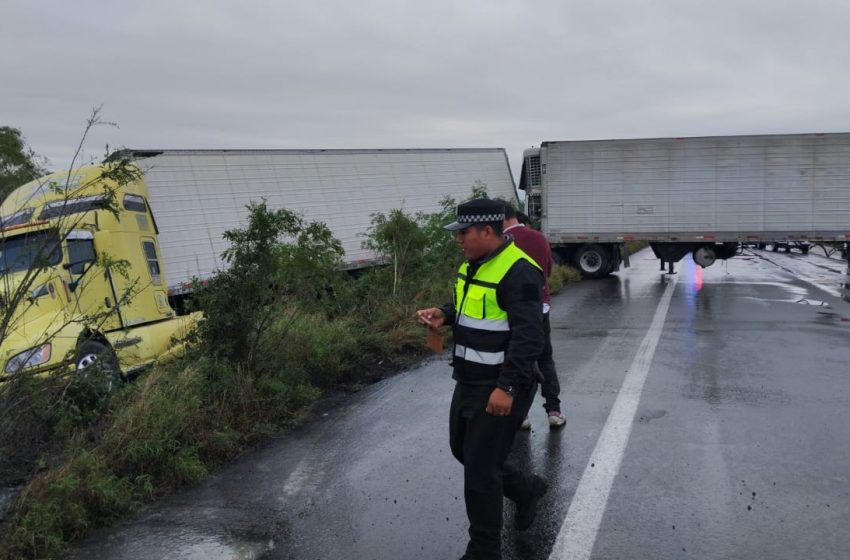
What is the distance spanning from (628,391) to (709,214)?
15.1 metres

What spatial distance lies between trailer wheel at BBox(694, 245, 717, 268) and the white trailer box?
593 cm

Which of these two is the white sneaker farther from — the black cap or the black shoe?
the black cap

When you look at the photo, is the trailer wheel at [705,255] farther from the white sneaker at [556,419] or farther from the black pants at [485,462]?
the black pants at [485,462]

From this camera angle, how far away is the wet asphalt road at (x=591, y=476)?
150 inches

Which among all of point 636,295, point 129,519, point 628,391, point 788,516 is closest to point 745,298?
point 636,295

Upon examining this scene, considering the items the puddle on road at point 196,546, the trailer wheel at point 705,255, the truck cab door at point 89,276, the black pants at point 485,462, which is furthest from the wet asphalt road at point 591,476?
the trailer wheel at point 705,255

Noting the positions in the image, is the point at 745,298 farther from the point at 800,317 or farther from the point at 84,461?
the point at 84,461

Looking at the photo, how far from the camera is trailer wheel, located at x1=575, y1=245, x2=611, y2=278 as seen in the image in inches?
830

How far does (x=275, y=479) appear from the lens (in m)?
4.84

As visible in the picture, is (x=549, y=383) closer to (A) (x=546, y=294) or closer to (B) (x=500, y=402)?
(A) (x=546, y=294)

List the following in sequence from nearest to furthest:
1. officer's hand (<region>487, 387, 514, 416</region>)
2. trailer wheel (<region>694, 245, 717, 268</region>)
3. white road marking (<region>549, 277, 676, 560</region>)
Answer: officer's hand (<region>487, 387, 514, 416</region>) → white road marking (<region>549, 277, 676, 560</region>) → trailer wheel (<region>694, 245, 717, 268</region>)

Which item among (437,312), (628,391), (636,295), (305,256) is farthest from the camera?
(636,295)

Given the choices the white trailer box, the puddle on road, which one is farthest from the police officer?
the white trailer box

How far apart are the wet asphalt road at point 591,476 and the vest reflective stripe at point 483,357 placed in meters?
1.06
